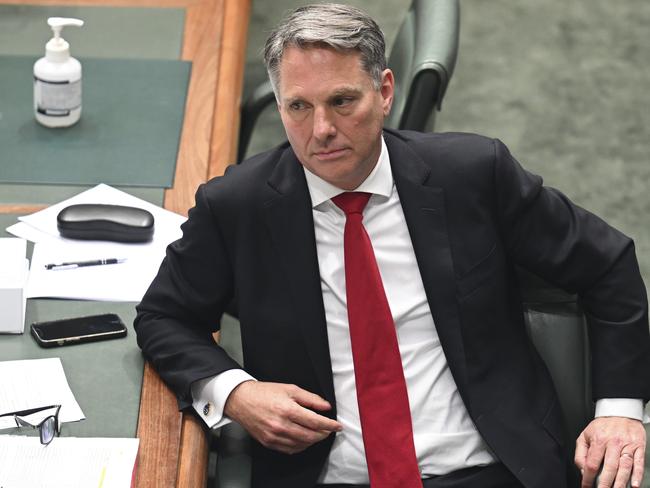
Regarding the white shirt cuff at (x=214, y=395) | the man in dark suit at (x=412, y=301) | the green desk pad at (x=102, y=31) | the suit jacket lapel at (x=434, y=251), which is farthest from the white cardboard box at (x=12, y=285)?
the green desk pad at (x=102, y=31)

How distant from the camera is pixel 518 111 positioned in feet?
14.2

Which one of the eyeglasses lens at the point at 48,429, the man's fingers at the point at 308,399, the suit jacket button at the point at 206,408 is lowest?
the eyeglasses lens at the point at 48,429

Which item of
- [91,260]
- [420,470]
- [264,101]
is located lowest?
[420,470]

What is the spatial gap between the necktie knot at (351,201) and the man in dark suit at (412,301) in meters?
0.01

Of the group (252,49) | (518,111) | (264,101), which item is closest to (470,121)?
(518,111)

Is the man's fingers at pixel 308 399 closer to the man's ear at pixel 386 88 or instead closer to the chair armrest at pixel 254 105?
the man's ear at pixel 386 88

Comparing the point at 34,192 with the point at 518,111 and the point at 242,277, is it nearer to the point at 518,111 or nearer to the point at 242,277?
the point at 242,277

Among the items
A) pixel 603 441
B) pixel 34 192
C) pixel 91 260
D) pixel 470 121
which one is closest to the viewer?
pixel 603 441

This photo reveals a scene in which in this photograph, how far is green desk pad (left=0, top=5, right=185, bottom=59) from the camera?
9.87 ft

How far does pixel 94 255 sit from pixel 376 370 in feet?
2.09

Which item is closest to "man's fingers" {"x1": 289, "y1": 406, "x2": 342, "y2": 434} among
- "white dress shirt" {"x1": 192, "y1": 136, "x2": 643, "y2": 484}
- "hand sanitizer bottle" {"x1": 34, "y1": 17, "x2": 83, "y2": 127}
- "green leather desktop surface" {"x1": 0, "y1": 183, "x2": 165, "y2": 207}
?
"white dress shirt" {"x1": 192, "y1": 136, "x2": 643, "y2": 484}

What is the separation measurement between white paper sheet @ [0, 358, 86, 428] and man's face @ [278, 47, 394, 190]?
0.53 m

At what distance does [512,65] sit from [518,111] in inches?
12.0

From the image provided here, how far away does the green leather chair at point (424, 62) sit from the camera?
8.16 feet
